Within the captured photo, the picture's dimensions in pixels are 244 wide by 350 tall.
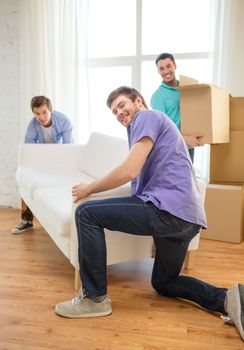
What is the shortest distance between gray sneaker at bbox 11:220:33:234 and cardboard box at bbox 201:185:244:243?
1.49m

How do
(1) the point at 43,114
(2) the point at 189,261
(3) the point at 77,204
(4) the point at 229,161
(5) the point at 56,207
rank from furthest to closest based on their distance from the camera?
1. (1) the point at 43,114
2. (4) the point at 229,161
3. (2) the point at 189,261
4. (5) the point at 56,207
5. (3) the point at 77,204

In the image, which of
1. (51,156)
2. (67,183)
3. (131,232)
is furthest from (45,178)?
(131,232)

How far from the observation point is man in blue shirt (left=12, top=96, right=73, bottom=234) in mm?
2957

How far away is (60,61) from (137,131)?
2.27 meters

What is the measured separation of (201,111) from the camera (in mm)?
2338

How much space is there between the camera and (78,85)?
11.3 ft

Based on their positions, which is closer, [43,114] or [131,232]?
[131,232]

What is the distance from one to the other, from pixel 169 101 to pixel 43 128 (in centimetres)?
121

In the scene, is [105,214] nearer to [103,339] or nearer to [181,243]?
[181,243]

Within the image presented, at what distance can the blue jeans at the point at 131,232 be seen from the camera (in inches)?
60.8

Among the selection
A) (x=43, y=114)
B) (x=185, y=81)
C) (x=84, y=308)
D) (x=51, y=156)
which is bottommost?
(x=84, y=308)

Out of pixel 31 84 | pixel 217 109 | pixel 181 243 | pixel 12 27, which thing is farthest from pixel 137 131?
pixel 12 27

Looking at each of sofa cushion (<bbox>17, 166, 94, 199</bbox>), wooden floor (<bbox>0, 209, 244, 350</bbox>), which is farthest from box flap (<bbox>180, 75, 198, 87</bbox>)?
wooden floor (<bbox>0, 209, 244, 350</bbox>)

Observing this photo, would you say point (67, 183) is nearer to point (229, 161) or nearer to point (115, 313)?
point (115, 313)
